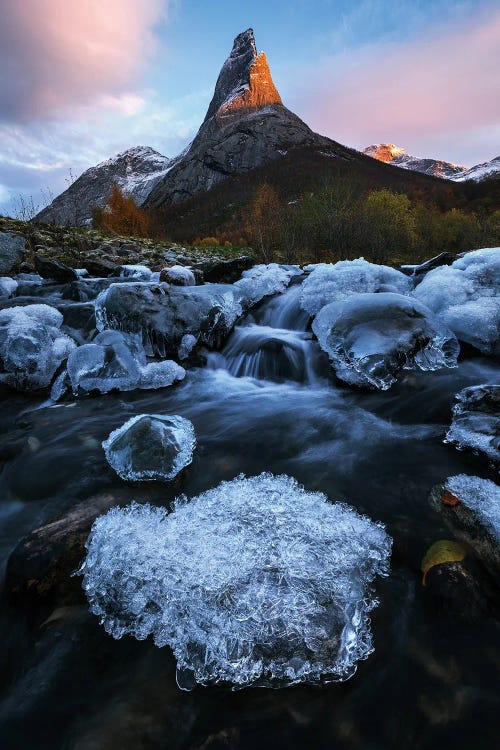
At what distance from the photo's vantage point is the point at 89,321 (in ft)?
21.0

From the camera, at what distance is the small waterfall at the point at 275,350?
546cm

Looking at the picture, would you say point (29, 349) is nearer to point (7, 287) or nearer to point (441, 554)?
point (7, 287)

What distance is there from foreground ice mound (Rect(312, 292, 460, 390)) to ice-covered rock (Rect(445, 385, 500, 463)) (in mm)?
Answer: 928

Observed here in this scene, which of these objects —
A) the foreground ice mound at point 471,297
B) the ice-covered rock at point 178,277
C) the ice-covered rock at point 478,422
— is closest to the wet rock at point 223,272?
the ice-covered rock at point 178,277

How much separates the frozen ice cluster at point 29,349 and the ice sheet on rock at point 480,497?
511cm

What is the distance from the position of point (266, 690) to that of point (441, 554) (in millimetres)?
1180

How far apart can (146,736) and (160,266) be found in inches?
431

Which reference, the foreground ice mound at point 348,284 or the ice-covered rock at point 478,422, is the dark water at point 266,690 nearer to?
the ice-covered rock at point 478,422

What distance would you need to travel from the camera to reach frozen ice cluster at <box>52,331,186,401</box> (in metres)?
4.91

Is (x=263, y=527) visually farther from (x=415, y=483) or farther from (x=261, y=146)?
(x=261, y=146)

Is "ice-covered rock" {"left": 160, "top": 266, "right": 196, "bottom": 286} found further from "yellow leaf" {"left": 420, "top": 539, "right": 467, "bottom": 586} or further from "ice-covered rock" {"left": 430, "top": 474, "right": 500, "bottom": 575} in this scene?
"yellow leaf" {"left": 420, "top": 539, "right": 467, "bottom": 586}

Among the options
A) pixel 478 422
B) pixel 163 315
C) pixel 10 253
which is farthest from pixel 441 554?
pixel 10 253

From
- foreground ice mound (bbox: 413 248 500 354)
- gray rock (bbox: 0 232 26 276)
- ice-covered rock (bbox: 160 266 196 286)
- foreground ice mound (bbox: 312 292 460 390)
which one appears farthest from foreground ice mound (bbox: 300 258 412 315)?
gray rock (bbox: 0 232 26 276)

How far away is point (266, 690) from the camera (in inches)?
60.7
